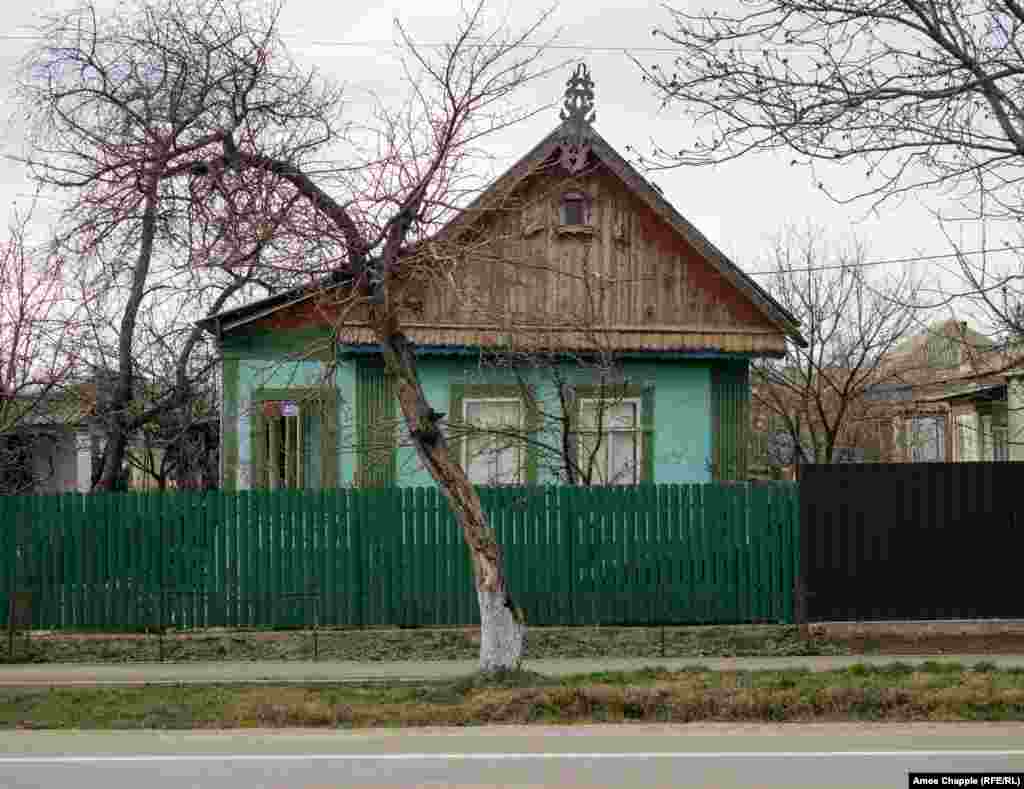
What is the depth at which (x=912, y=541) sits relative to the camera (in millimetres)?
17500

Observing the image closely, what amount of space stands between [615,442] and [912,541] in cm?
592

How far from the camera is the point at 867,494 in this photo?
1755 cm

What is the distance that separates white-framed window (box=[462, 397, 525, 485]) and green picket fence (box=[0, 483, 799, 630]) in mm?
3895

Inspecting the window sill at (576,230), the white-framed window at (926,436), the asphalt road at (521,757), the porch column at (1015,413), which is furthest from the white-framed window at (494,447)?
the white-framed window at (926,436)

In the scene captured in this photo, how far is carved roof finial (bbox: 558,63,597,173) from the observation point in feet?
69.1

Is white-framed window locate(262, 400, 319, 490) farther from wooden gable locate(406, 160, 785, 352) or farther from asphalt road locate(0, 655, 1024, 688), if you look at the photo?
asphalt road locate(0, 655, 1024, 688)

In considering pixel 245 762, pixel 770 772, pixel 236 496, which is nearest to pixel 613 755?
pixel 770 772

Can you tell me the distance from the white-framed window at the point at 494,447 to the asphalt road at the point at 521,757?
33.4 ft

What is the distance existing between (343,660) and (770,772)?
821 cm

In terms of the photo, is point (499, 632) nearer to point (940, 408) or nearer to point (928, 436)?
point (940, 408)

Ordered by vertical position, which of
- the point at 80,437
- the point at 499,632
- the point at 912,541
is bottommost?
the point at 499,632

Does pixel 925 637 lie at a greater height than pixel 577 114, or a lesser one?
lesser

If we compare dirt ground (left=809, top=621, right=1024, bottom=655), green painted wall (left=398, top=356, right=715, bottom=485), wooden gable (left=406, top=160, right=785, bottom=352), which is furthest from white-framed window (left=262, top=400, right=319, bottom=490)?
dirt ground (left=809, top=621, right=1024, bottom=655)

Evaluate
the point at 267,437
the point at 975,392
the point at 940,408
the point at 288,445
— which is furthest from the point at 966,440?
the point at 267,437
